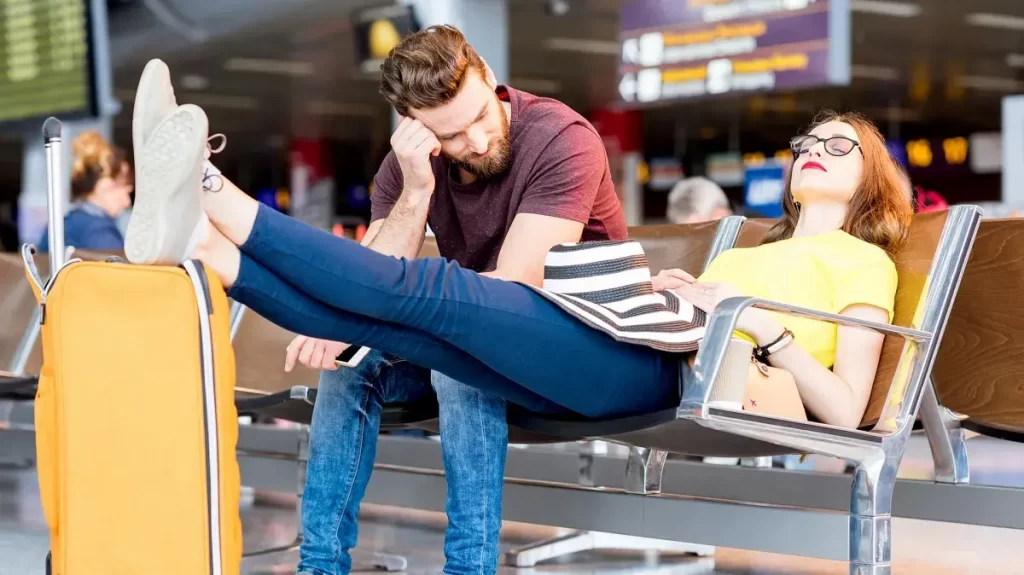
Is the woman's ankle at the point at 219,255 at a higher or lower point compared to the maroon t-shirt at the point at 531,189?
lower

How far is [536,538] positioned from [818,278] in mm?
1577

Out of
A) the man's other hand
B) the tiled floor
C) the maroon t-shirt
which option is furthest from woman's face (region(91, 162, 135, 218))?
the man's other hand

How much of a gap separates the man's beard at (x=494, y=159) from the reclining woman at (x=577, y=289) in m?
0.41

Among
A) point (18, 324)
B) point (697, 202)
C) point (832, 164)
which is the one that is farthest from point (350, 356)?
point (697, 202)

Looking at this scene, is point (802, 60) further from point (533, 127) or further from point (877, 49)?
point (877, 49)

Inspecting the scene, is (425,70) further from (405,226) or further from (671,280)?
(671,280)

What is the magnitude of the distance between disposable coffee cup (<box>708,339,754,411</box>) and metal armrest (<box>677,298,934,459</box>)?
48 mm

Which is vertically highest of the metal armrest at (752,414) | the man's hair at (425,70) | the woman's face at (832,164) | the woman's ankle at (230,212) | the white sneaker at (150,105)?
the man's hair at (425,70)

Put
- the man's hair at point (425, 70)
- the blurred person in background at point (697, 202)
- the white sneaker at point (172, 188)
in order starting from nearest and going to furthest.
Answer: the white sneaker at point (172, 188) < the man's hair at point (425, 70) < the blurred person in background at point (697, 202)

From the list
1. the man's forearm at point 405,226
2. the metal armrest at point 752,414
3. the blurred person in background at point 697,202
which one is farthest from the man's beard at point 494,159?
the blurred person in background at point 697,202

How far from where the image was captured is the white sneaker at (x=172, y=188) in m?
1.70

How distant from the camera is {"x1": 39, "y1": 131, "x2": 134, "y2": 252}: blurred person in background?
5.17 metres

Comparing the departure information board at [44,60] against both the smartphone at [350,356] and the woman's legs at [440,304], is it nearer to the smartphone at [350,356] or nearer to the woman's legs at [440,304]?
the smartphone at [350,356]

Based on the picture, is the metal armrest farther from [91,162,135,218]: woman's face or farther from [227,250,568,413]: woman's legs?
[91,162,135,218]: woman's face
